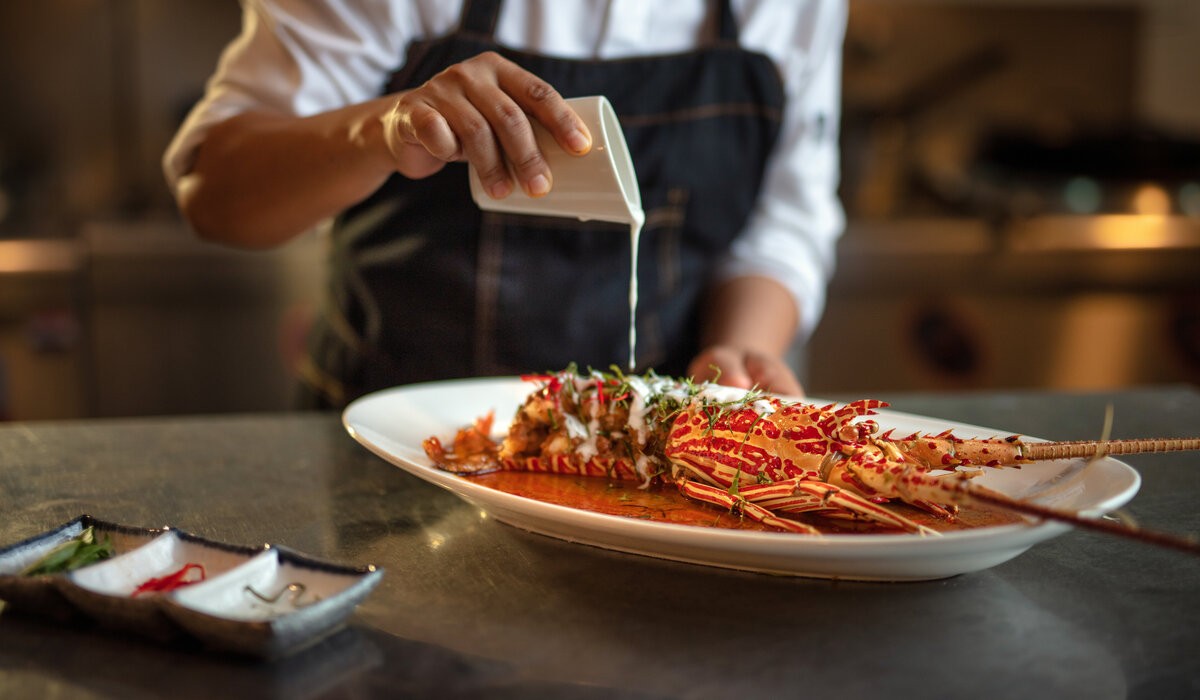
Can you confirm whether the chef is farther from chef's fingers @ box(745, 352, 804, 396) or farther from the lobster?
the lobster

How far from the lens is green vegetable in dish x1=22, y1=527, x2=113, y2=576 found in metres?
0.92

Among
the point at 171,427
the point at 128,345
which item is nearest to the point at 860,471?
the point at 171,427

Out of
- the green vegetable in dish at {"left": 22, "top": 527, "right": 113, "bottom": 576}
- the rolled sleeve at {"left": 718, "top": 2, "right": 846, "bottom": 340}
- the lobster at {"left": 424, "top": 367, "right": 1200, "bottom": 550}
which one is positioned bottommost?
the green vegetable in dish at {"left": 22, "top": 527, "right": 113, "bottom": 576}

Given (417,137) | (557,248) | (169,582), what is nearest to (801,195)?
(557,248)

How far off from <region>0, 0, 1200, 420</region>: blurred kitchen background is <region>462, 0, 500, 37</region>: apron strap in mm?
1897

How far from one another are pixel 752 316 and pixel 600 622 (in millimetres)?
1046

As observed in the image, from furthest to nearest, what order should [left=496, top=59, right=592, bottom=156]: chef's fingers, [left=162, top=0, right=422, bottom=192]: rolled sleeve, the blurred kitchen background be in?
the blurred kitchen background → [left=162, top=0, right=422, bottom=192]: rolled sleeve → [left=496, top=59, right=592, bottom=156]: chef's fingers

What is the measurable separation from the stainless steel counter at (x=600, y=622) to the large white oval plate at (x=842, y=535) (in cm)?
2

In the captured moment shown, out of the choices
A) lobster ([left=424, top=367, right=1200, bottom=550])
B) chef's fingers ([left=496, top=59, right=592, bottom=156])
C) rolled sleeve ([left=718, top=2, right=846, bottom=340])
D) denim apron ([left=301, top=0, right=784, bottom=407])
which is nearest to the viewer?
lobster ([left=424, top=367, right=1200, bottom=550])

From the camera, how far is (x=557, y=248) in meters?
1.84

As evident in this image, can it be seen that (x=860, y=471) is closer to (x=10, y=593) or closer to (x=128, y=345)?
(x=10, y=593)

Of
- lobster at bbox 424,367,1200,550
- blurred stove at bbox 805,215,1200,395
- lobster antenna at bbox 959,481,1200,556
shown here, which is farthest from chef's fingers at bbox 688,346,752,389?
blurred stove at bbox 805,215,1200,395

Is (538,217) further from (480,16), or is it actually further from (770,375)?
(770,375)

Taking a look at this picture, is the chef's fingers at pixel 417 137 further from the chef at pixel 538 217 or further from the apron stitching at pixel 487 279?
the apron stitching at pixel 487 279
